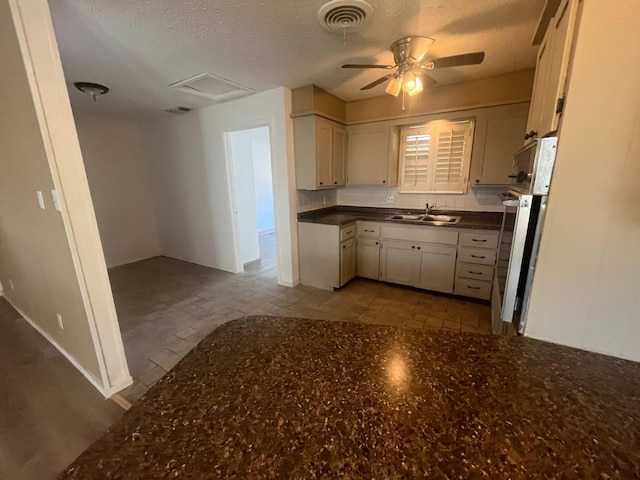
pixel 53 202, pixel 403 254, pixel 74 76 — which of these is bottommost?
pixel 403 254

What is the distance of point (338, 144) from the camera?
363 cm

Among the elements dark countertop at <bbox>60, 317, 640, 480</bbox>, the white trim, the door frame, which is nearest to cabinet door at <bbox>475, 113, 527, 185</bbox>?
the door frame

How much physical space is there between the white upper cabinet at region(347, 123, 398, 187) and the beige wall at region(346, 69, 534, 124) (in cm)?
15

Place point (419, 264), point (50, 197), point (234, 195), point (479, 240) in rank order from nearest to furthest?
point (50, 197)
point (479, 240)
point (419, 264)
point (234, 195)

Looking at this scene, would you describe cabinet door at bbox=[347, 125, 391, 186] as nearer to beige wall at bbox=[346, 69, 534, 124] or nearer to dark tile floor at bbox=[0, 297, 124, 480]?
beige wall at bbox=[346, 69, 534, 124]

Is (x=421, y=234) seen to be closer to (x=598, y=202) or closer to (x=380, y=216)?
(x=380, y=216)

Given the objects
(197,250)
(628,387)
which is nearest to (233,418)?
(628,387)

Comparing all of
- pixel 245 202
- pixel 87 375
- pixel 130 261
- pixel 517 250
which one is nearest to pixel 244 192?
pixel 245 202

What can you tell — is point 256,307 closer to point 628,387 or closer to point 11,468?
point 11,468

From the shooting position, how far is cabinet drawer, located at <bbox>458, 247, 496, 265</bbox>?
9.39 ft

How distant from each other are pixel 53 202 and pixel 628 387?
2.67 meters

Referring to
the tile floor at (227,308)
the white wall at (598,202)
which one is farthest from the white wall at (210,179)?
the white wall at (598,202)

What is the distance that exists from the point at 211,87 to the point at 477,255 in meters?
3.52

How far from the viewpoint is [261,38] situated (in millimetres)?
1985
